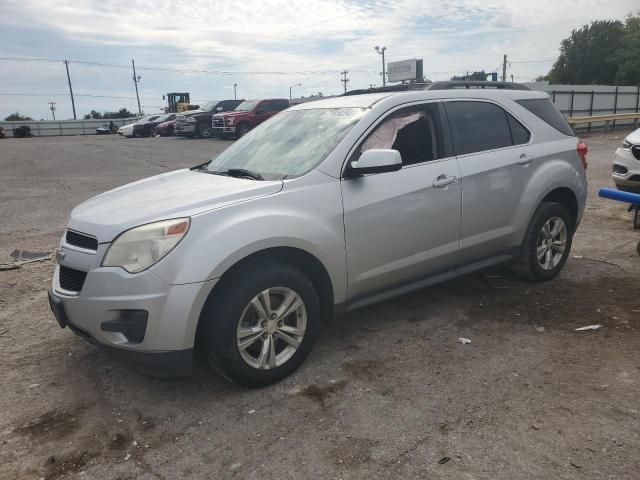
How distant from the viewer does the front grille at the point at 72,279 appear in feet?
10.1

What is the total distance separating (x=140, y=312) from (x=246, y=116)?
21437 mm

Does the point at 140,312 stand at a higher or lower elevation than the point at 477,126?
lower

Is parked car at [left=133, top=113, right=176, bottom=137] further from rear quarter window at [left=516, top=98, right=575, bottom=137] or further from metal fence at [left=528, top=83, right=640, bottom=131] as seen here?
rear quarter window at [left=516, top=98, right=575, bottom=137]

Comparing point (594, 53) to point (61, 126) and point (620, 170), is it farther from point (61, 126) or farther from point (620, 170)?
point (620, 170)

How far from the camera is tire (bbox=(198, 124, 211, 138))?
88.9 feet

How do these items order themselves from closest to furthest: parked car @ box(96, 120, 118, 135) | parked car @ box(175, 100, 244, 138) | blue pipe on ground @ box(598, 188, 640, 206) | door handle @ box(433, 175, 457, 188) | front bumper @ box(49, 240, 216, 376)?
1. front bumper @ box(49, 240, 216, 376)
2. door handle @ box(433, 175, 457, 188)
3. blue pipe on ground @ box(598, 188, 640, 206)
4. parked car @ box(175, 100, 244, 138)
5. parked car @ box(96, 120, 118, 135)

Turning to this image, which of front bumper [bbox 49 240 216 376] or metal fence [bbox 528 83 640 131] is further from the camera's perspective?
metal fence [bbox 528 83 640 131]

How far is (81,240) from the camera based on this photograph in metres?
3.21

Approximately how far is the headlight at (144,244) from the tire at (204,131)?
25254mm

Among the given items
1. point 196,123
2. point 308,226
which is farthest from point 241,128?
point 308,226

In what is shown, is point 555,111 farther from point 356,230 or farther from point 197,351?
point 197,351

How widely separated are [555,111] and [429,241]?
2.20m

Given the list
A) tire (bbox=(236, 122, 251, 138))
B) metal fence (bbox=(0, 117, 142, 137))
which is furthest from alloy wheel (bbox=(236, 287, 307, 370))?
metal fence (bbox=(0, 117, 142, 137))

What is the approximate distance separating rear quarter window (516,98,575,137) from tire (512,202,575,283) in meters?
0.75
